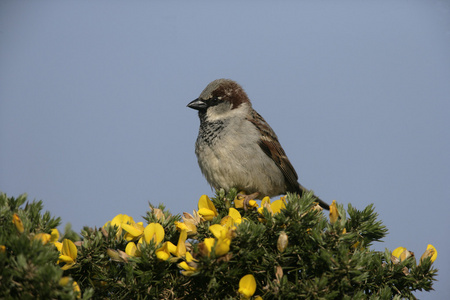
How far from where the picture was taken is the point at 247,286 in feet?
5.98

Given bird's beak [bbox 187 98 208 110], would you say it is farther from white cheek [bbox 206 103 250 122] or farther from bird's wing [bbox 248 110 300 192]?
bird's wing [bbox 248 110 300 192]

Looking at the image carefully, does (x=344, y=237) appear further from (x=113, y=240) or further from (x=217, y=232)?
(x=113, y=240)

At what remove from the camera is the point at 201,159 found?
12.0 ft

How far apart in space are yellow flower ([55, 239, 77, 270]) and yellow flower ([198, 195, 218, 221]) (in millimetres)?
681

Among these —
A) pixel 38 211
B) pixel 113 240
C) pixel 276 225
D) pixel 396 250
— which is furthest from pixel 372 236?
pixel 38 211

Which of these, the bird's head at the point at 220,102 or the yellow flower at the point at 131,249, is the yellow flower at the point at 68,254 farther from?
the bird's head at the point at 220,102

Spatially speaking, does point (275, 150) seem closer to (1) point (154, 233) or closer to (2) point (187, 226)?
(2) point (187, 226)

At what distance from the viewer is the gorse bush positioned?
1.76 m

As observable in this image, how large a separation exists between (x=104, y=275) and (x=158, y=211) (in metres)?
0.43

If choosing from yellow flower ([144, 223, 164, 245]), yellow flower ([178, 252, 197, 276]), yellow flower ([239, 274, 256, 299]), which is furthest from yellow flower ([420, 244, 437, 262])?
yellow flower ([144, 223, 164, 245])

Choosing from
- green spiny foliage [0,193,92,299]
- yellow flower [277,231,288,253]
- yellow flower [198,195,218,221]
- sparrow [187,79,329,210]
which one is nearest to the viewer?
green spiny foliage [0,193,92,299]

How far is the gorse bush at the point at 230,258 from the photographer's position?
1758 millimetres

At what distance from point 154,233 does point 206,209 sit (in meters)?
0.41

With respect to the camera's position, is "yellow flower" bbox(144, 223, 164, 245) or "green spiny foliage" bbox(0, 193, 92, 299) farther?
"yellow flower" bbox(144, 223, 164, 245)
